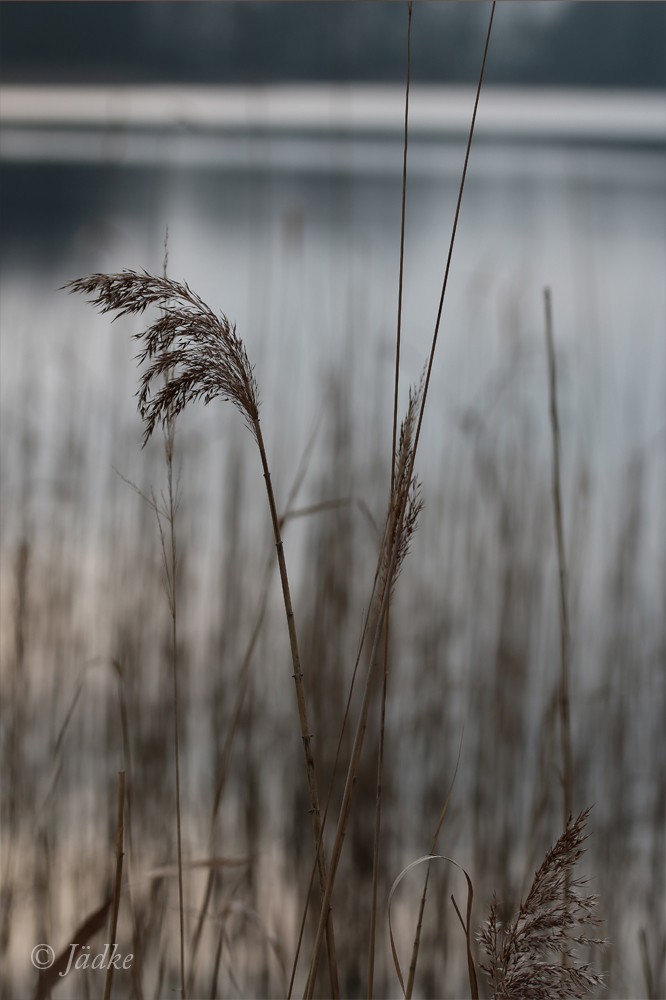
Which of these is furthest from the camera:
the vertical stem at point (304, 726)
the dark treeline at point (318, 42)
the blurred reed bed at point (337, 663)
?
the dark treeline at point (318, 42)

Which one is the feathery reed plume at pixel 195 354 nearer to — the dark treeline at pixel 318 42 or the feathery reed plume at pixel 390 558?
the feathery reed plume at pixel 390 558

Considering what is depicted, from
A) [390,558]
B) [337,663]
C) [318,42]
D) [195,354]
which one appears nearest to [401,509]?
[390,558]

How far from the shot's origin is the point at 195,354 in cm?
34

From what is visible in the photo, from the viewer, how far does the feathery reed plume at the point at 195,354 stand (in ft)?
1.07

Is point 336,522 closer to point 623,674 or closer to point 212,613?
point 212,613

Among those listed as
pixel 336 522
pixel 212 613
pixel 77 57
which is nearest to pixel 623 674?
pixel 336 522

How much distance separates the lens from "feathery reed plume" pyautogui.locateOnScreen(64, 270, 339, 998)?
33cm

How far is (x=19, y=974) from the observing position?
0.92 metres

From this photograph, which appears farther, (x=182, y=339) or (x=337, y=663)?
(x=337, y=663)

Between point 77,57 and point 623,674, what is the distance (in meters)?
1.75

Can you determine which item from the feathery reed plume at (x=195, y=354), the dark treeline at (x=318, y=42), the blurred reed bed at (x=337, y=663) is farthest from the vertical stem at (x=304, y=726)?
the dark treeline at (x=318, y=42)

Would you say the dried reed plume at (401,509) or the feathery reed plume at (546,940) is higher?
the dried reed plume at (401,509)

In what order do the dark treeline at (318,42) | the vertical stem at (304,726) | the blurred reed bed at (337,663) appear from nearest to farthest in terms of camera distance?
the vertical stem at (304,726) → the blurred reed bed at (337,663) → the dark treeline at (318,42)

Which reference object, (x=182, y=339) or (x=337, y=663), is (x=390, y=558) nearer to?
(x=182, y=339)
